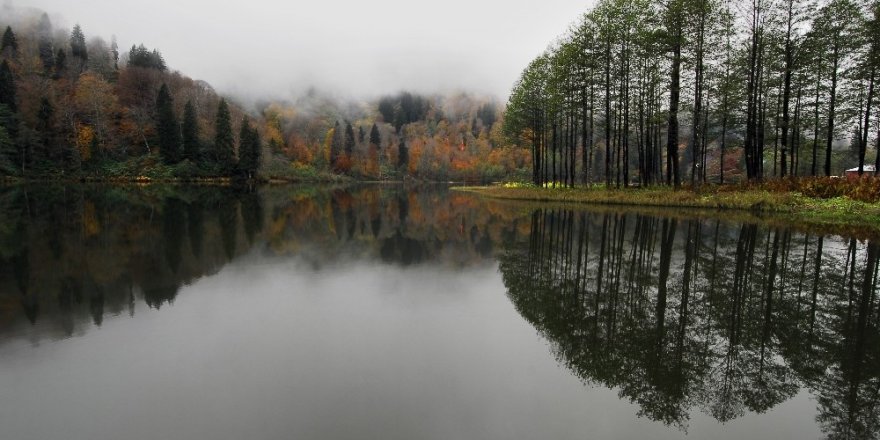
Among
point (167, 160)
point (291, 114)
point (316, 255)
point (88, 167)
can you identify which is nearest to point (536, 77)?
point (316, 255)

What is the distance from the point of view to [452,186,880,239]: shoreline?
17.7m

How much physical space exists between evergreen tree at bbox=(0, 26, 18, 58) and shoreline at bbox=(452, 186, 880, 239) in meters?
117

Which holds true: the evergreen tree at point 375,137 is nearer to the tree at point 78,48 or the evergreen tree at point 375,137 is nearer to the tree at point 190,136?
the tree at point 190,136

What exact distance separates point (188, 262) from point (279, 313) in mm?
4898

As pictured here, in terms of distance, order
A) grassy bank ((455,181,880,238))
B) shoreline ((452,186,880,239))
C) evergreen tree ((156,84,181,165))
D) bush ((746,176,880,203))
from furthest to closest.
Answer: evergreen tree ((156,84,181,165)), bush ((746,176,880,203)), grassy bank ((455,181,880,238)), shoreline ((452,186,880,239))

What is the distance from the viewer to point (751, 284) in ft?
27.8

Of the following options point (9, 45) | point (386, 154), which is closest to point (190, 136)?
point (9, 45)

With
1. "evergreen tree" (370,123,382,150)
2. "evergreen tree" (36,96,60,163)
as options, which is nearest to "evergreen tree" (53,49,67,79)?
"evergreen tree" (36,96,60,163)

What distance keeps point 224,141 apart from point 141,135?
Answer: 1774cm

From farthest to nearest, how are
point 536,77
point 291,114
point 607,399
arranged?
point 291,114 → point 536,77 → point 607,399

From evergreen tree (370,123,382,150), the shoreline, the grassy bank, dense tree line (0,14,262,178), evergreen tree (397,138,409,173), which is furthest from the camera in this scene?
evergreen tree (370,123,382,150)

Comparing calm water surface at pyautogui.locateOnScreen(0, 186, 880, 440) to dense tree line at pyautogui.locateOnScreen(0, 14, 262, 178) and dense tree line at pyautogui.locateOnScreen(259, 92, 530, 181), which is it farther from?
dense tree line at pyautogui.locateOnScreen(259, 92, 530, 181)

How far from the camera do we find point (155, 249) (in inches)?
456

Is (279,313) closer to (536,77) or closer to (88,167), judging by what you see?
(536,77)
